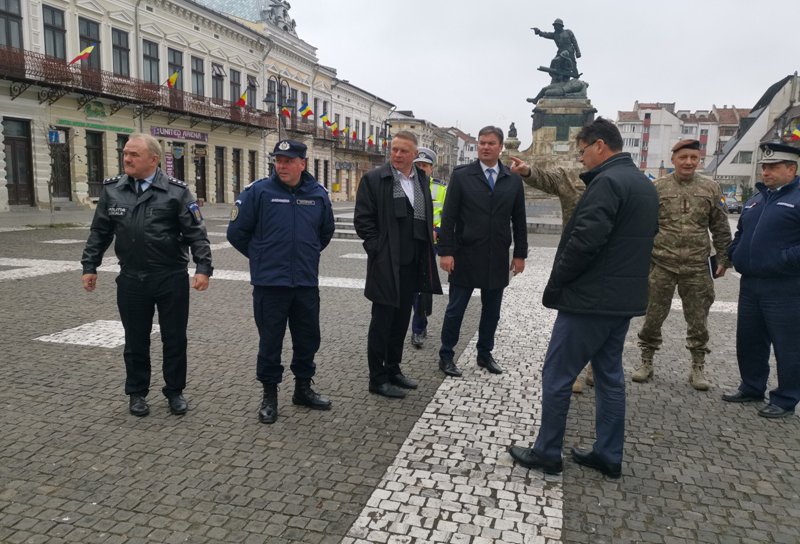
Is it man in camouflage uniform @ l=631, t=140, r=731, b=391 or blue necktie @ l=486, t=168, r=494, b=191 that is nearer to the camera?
man in camouflage uniform @ l=631, t=140, r=731, b=391

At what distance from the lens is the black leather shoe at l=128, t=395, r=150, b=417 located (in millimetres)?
4121

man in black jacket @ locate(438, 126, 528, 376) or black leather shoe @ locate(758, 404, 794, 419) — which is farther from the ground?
man in black jacket @ locate(438, 126, 528, 376)

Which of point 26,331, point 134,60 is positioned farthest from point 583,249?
point 134,60

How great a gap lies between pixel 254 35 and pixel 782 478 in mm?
39809

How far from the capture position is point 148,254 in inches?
159

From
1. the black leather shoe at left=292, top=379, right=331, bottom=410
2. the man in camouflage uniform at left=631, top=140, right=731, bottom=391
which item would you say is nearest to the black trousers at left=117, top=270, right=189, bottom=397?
the black leather shoe at left=292, top=379, right=331, bottom=410

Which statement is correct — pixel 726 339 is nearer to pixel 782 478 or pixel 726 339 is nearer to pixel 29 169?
pixel 782 478

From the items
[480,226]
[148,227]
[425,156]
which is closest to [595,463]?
[480,226]

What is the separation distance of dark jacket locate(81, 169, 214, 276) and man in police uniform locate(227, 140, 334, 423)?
290 millimetres

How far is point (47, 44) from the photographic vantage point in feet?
79.2

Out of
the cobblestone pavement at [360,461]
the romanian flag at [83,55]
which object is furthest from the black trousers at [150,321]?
the romanian flag at [83,55]

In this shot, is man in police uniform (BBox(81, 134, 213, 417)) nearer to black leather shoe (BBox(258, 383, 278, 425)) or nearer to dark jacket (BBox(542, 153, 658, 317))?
black leather shoe (BBox(258, 383, 278, 425))

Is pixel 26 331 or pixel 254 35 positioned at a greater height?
pixel 254 35

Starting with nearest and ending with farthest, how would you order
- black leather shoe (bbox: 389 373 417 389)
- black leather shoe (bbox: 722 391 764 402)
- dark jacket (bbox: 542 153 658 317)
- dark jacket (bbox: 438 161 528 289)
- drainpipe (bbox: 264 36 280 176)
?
dark jacket (bbox: 542 153 658 317) < black leather shoe (bbox: 722 391 764 402) < black leather shoe (bbox: 389 373 417 389) < dark jacket (bbox: 438 161 528 289) < drainpipe (bbox: 264 36 280 176)
